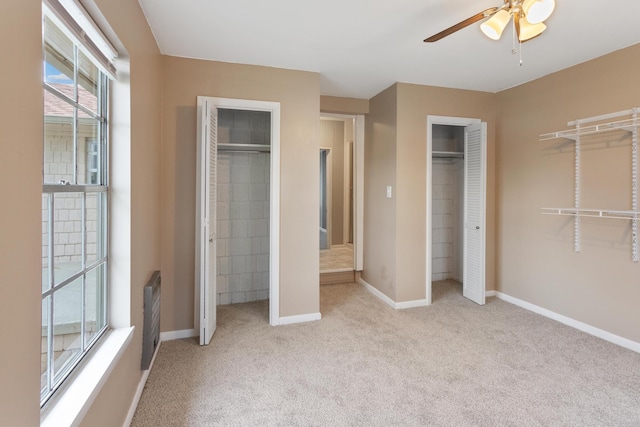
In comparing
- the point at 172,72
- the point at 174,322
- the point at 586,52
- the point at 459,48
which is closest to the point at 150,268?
the point at 174,322

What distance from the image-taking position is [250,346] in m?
2.66

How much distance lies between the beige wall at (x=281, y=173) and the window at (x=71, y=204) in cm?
110

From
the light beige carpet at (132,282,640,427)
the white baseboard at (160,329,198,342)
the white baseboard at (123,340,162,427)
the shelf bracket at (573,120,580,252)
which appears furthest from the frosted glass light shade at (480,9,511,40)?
the white baseboard at (160,329,198,342)

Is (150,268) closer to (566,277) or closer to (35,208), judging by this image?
(35,208)

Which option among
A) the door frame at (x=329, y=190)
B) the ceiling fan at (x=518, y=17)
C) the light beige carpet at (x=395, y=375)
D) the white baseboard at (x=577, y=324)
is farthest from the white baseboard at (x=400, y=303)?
the ceiling fan at (x=518, y=17)

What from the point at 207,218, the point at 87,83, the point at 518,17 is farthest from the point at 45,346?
the point at 518,17

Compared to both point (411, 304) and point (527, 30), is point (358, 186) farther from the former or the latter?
point (527, 30)

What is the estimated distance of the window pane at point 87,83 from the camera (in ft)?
4.74

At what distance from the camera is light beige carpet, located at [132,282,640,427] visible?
6.03 feet

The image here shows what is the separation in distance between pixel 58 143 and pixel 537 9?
7.99 feet

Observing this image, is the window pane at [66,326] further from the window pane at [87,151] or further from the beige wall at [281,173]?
the beige wall at [281,173]

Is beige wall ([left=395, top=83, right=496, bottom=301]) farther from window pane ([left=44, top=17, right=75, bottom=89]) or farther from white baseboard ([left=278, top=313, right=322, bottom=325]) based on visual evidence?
window pane ([left=44, top=17, right=75, bottom=89])

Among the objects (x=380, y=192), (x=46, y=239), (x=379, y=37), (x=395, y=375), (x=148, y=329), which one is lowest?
(x=395, y=375)

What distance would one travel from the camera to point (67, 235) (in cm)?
137
